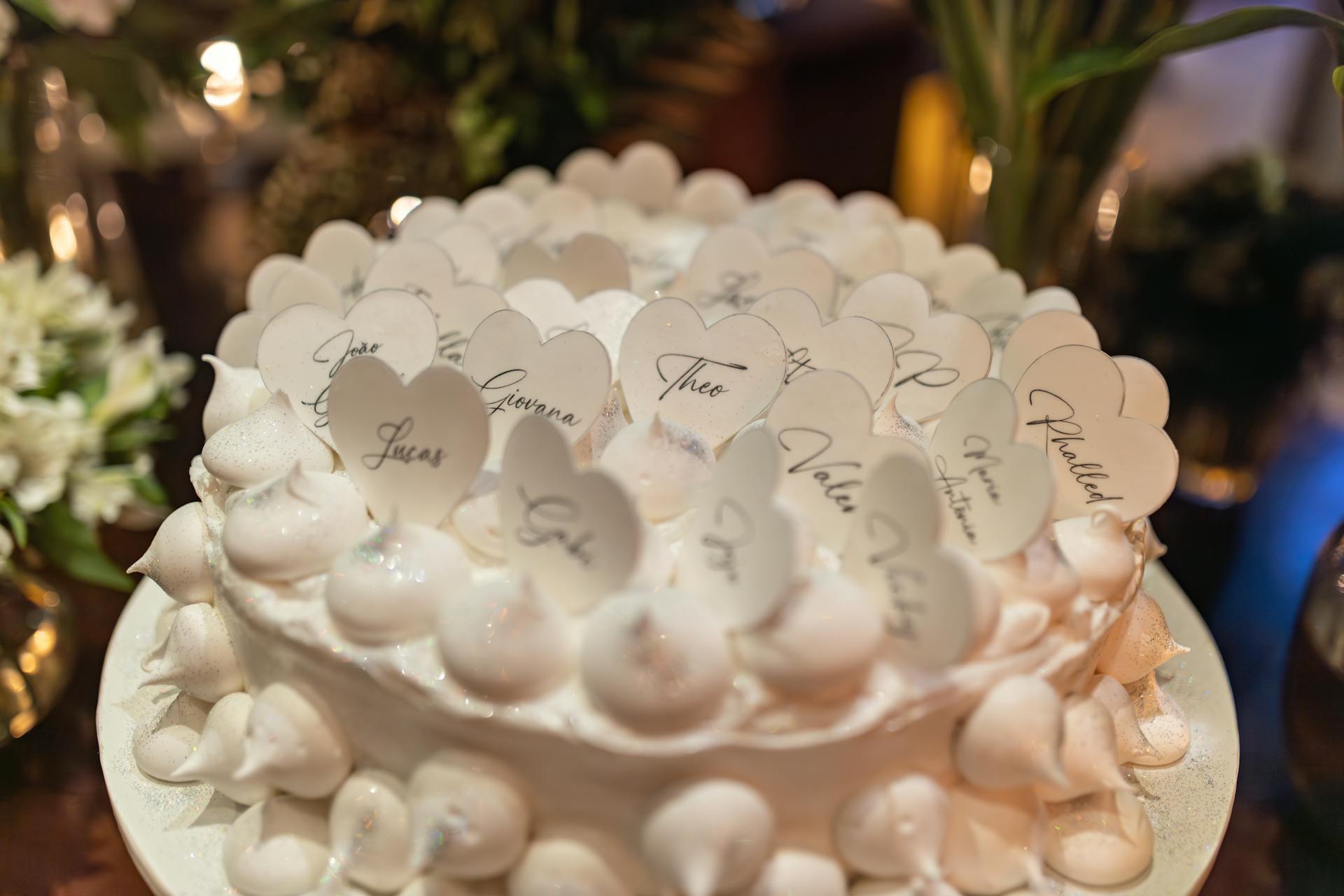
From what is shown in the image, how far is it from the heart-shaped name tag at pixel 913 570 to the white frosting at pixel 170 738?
0.78m

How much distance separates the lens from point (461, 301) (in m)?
1.34

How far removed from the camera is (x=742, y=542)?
949 millimetres

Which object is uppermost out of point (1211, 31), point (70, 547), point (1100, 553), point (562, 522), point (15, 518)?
point (1211, 31)

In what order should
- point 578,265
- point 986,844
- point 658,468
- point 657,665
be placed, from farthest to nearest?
point 578,265
point 658,468
point 986,844
point 657,665

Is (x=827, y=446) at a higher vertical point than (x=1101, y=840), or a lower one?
higher

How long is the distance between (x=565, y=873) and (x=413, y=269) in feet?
2.80

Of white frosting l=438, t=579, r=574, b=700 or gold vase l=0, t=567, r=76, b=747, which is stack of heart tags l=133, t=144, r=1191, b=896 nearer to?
white frosting l=438, t=579, r=574, b=700

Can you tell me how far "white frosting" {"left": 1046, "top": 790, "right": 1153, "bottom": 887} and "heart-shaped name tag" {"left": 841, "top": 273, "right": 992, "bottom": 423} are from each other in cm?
51

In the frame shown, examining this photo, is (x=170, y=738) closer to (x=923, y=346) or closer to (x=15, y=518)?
(x=15, y=518)

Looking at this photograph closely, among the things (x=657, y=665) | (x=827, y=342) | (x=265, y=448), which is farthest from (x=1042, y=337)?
(x=265, y=448)

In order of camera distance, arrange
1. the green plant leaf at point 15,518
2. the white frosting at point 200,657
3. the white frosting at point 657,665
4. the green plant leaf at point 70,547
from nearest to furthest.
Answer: the white frosting at point 657,665
the white frosting at point 200,657
the green plant leaf at point 15,518
the green plant leaf at point 70,547

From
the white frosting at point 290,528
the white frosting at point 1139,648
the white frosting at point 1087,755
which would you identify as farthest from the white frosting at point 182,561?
the white frosting at point 1139,648

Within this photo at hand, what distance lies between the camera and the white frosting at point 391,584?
Result: 959 mm

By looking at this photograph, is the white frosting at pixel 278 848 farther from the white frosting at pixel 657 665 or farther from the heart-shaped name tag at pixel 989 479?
the heart-shaped name tag at pixel 989 479
